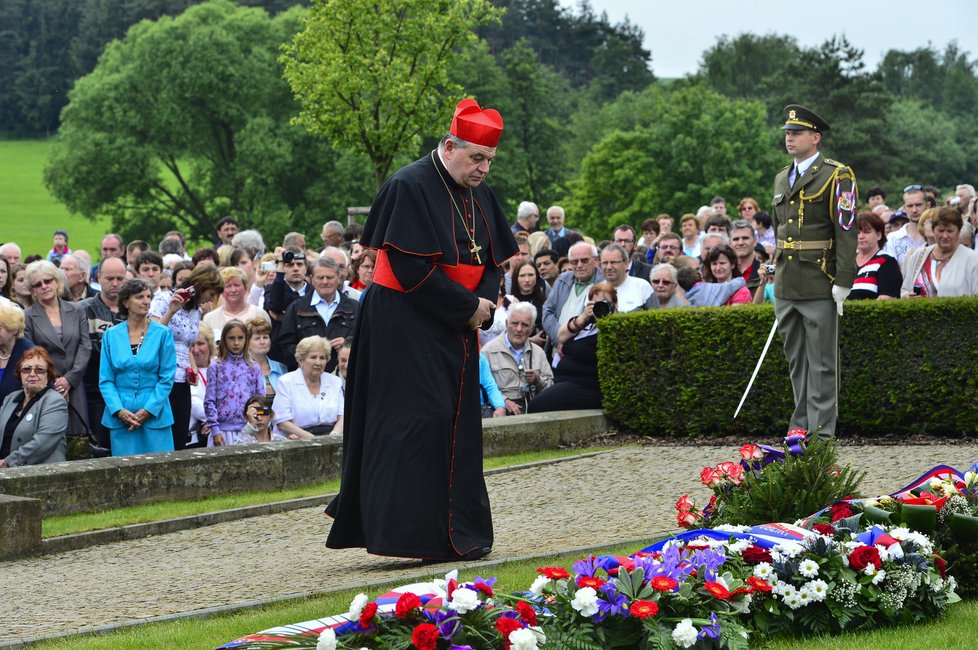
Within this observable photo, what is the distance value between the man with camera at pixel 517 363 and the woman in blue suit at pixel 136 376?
3311 millimetres

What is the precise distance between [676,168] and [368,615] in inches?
2716

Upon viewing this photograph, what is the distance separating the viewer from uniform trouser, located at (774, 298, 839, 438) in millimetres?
11406

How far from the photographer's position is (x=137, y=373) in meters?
12.1

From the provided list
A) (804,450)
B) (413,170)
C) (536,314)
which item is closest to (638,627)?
(804,450)

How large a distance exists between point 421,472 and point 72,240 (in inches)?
2569

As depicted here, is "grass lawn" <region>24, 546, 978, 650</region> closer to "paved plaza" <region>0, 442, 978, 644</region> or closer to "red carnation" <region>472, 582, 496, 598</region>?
"paved plaza" <region>0, 442, 978, 644</region>

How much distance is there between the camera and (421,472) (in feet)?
27.5

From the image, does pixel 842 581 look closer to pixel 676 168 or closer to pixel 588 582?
pixel 588 582

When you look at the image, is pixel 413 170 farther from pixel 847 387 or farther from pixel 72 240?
pixel 72 240

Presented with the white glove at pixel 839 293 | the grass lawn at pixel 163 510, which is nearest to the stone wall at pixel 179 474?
the grass lawn at pixel 163 510

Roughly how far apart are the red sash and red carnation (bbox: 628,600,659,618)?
3.53m

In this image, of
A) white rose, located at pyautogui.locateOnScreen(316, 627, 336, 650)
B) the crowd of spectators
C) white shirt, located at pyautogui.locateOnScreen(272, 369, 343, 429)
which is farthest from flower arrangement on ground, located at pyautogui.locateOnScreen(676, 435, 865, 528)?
white shirt, located at pyautogui.locateOnScreen(272, 369, 343, 429)

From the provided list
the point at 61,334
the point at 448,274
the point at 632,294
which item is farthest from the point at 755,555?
the point at 632,294

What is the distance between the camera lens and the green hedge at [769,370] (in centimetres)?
1244
